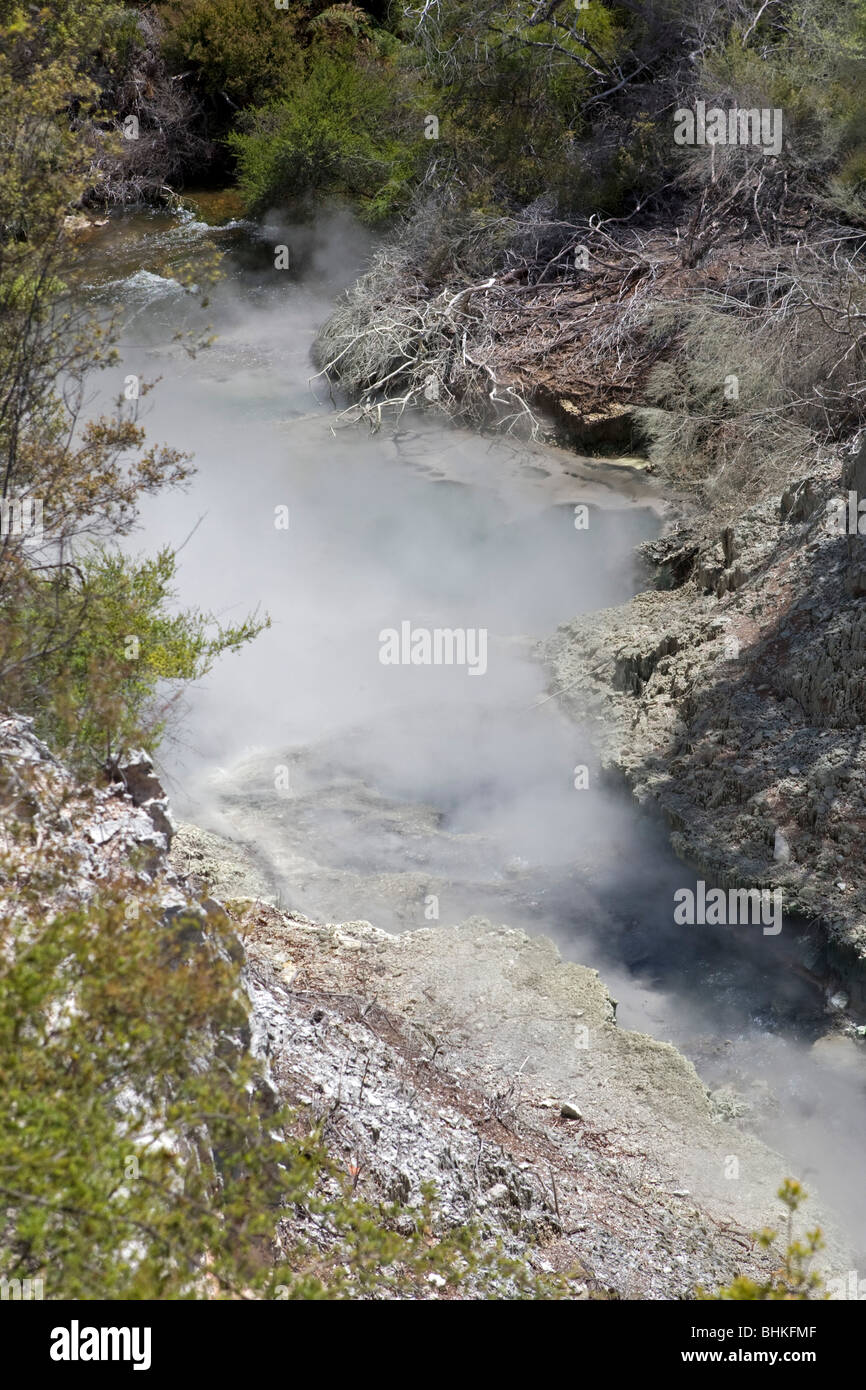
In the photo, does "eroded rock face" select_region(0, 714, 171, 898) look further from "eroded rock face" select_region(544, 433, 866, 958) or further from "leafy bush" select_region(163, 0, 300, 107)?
"leafy bush" select_region(163, 0, 300, 107)

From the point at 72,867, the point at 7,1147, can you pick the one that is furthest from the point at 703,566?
the point at 7,1147

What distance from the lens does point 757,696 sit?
7.90m

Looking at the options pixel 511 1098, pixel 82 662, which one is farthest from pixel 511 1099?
pixel 82 662

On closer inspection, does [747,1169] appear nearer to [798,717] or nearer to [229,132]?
[798,717]

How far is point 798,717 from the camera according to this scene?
25.1 ft

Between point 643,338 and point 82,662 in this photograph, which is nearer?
point 82,662

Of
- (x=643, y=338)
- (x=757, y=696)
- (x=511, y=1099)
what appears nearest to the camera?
(x=511, y=1099)

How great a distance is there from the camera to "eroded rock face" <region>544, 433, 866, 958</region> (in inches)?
278

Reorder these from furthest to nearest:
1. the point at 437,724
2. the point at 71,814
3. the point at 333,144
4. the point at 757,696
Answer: the point at 333,144 → the point at 437,724 → the point at 757,696 → the point at 71,814

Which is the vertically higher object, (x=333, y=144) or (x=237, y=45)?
(x=237, y=45)

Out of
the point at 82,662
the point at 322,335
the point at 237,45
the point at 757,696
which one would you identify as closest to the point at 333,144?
the point at 237,45

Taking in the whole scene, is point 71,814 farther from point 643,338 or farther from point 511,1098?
point 643,338

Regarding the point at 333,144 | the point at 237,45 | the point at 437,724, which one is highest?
the point at 237,45

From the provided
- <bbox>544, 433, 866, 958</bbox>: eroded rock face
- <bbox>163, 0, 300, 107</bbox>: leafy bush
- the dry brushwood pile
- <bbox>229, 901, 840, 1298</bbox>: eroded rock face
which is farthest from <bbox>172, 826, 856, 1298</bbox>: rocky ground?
<bbox>163, 0, 300, 107</bbox>: leafy bush
